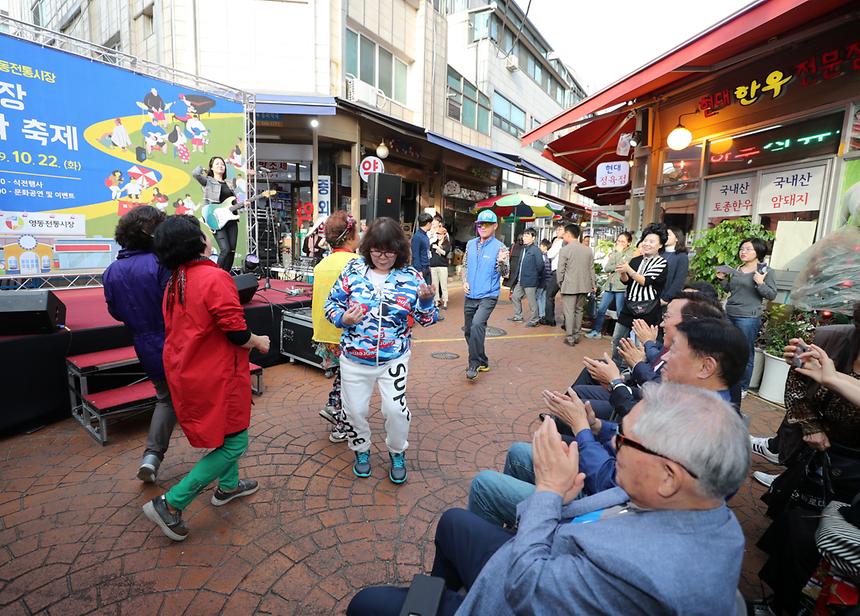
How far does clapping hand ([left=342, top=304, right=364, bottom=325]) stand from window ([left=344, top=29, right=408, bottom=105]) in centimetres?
1173

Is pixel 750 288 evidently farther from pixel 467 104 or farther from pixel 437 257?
pixel 467 104

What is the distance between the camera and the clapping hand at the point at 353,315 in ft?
9.11

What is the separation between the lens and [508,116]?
2289 cm

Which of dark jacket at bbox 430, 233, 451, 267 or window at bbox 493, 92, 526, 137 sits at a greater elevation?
window at bbox 493, 92, 526, 137

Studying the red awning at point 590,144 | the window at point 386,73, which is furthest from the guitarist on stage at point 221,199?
the window at point 386,73

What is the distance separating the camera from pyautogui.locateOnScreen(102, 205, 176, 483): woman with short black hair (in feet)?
9.52

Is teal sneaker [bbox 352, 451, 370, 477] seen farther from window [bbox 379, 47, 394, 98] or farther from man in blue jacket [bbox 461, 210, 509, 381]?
window [bbox 379, 47, 394, 98]

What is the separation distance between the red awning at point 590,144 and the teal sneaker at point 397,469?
8.53m

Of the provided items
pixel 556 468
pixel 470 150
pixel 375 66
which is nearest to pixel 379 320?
pixel 556 468

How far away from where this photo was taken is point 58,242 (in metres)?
6.11

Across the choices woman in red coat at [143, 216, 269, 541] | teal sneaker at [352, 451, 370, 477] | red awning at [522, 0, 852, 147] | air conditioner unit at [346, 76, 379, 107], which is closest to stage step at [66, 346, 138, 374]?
woman in red coat at [143, 216, 269, 541]

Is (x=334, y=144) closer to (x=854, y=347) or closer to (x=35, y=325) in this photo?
(x=35, y=325)

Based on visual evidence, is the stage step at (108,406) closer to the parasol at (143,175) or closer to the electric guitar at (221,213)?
the electric guitar at (221,213)

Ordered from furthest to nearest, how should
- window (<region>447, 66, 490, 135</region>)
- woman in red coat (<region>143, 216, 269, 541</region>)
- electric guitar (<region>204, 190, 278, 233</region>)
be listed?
1. window (<region>447, 66, 490, 135</region>)
2. electric guitar (<region>204, 190, 278, 233</region>)
3. woman in red coat (<region>143, 216, 269, 541</region>)
